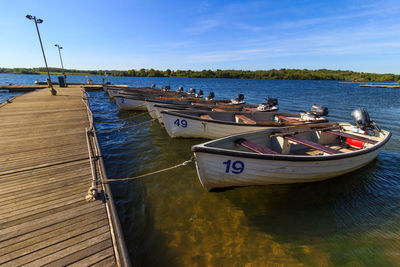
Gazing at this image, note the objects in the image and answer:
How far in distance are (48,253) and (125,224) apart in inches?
78.2

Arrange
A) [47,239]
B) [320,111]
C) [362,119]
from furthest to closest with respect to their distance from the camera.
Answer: [320,111]
[362,119]
[47,239]

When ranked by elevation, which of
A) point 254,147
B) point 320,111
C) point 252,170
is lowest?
point 252,170

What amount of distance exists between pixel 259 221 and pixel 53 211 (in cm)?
518

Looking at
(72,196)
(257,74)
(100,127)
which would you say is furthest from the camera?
(257,74)

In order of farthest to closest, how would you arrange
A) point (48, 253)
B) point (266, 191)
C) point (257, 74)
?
point (257, 74), point (266, 191), point (48, 253)

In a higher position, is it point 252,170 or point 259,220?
point 252,170

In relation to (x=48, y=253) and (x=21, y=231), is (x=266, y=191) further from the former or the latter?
(x=21, y=231)

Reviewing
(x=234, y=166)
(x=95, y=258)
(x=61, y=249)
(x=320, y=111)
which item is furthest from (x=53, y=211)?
(x=320, y=111)

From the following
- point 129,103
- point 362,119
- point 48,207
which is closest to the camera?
point 48,207

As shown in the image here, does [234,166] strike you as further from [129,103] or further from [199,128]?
[129,103]

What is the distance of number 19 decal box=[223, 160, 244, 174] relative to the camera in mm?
4727

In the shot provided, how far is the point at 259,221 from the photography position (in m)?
4.93

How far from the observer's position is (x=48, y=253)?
9.57 feet

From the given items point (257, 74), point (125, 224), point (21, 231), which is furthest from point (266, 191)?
point (257, 74)
